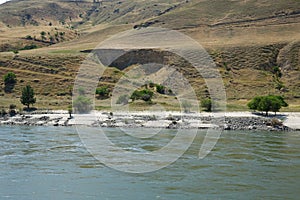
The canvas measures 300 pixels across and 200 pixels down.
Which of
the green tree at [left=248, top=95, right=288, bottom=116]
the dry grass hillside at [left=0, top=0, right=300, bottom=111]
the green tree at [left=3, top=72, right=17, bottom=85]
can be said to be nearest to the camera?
the green tree at [left=248, top=95, right=288, bottom=116]

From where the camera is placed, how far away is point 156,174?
70.2ft

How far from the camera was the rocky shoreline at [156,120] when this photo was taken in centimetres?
4125

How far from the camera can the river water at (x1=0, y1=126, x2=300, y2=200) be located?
59.1 ft

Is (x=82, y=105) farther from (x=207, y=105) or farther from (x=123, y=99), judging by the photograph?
(x=207, y=105)

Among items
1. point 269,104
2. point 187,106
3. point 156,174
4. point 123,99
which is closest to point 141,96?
point 123,99

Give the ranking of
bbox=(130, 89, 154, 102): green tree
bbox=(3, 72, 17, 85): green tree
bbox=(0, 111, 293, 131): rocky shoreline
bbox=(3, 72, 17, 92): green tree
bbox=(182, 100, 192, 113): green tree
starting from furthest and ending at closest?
bbox=(3, 72, 17, 85): green tree
bbox=(3, 72, 17, 92): green tree
bbox=(130, 89, 154, 102): green tree
bbox=(182, 100, 192, 113): green tree
bbox=(0, 111, 293, 131): rocky shoreline

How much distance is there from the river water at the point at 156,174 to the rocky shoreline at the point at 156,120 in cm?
973

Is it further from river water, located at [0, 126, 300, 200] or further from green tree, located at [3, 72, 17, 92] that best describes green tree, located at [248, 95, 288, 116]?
green tree, located at [3, 72, 17, 92]

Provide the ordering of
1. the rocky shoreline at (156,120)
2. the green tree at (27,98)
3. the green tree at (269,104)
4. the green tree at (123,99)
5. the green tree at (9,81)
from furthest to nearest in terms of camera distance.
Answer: the green tree at (9,81) < the green tree at (123,99) < the green tree at (27,98) < the green tree at (269,104) < the rocky shoreline at (156,120)

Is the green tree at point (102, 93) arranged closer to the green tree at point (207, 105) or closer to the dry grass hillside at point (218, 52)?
the dry grass hillside at point (218, 52)

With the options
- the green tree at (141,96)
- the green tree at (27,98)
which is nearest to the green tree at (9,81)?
the green tree at (27,98)

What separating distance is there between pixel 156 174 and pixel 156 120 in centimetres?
2293

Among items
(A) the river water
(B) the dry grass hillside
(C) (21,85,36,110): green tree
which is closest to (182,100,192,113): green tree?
(B) the dry grass hillside

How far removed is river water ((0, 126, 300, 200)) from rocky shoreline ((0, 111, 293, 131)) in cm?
973
